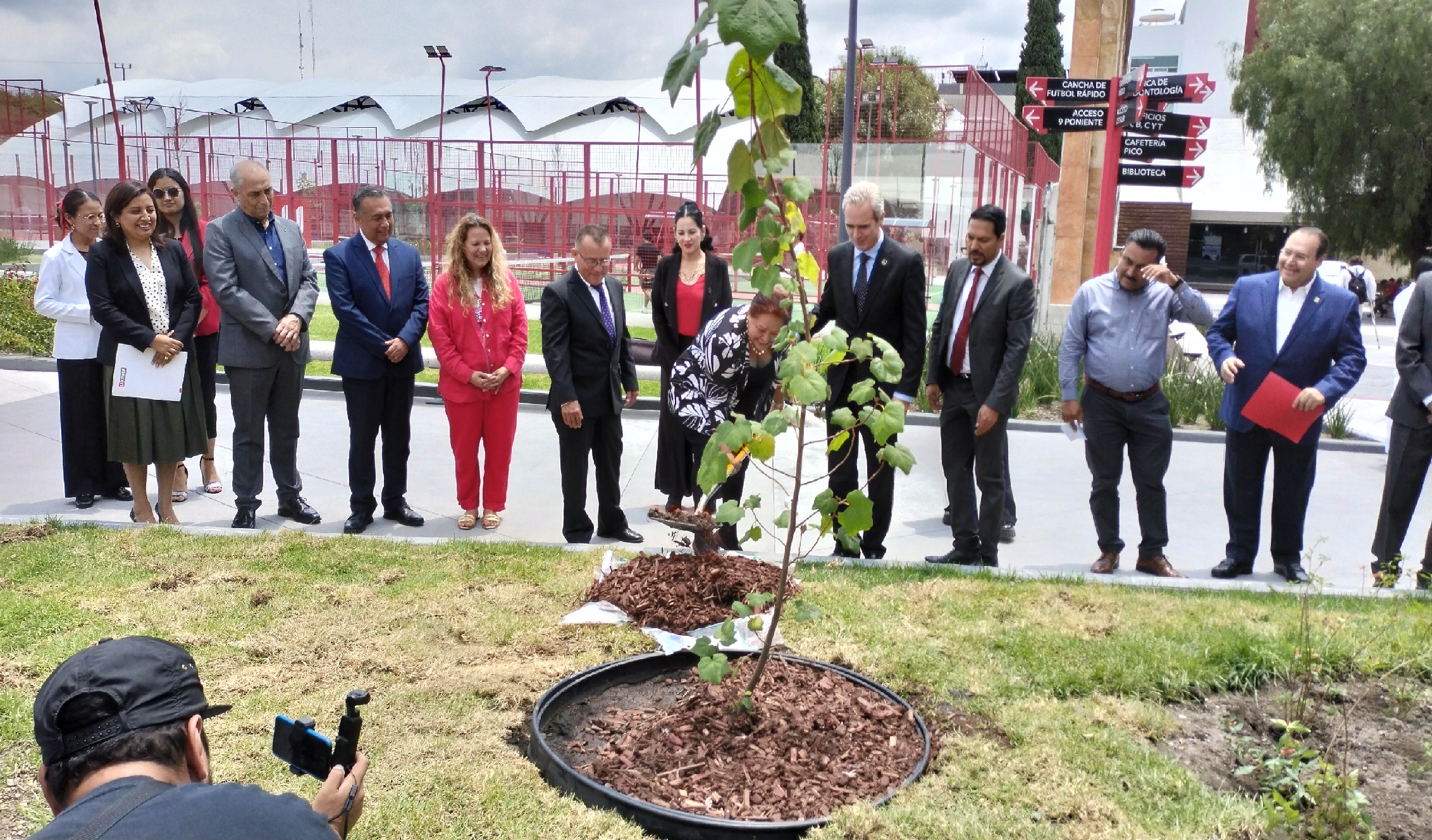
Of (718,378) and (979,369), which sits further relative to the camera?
(979,369)

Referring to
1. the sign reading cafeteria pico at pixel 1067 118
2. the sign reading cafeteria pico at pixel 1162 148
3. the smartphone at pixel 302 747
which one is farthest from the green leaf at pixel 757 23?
the sign reading cafeteria pico at pixel 1162 148

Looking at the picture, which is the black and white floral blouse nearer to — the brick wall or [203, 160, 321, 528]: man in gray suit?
[203, 160, 321, 528]: man in gray suit

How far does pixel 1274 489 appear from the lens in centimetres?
582

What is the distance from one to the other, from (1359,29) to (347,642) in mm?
31566

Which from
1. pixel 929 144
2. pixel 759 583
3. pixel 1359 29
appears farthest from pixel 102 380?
pixel 1359 29

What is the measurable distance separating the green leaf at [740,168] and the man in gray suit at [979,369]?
9.28 ft


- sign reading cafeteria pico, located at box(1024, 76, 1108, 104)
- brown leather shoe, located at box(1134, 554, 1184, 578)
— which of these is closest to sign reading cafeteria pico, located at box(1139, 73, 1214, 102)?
sign reading cafeteria pico, located at box(1024, 76, 1108, 104)

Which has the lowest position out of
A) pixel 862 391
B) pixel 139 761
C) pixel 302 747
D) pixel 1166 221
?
pixel 302 747

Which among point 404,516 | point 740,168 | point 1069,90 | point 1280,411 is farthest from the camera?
point 1069,90

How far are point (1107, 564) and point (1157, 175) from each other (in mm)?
7756

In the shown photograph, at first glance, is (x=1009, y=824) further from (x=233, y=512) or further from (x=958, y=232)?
(x=958, y=232)

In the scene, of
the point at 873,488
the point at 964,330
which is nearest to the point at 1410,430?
the point at 964,330

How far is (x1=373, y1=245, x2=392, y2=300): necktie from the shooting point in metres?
6.38

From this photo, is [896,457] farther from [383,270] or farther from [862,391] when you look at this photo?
[383,270]
